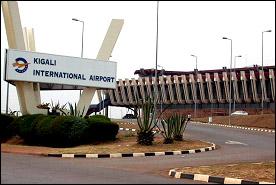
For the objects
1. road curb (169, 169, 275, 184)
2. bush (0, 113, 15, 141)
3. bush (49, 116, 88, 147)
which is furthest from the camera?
bush (0, 113, 15, 141)

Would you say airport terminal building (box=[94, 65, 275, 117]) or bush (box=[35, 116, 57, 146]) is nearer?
bush (box=[35, 116, 57, 146])

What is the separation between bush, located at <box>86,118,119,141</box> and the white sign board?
5144 mm

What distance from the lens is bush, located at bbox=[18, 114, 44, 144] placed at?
79.6 feet

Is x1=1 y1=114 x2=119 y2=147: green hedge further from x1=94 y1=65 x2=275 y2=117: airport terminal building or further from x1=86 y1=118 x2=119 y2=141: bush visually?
x1=94 y1=65 x2=275 y2=117: airport terminal building

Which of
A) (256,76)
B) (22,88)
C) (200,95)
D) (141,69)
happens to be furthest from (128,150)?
(141,69)

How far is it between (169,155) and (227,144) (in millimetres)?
6766

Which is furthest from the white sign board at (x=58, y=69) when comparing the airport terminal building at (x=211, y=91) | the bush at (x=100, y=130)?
the airport terminal building at (x=211, y=91)

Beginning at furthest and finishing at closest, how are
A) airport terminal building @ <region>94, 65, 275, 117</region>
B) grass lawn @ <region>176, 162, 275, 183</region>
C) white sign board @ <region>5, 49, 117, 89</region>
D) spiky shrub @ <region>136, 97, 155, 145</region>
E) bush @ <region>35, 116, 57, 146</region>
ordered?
airport terminal building @ <region>94, 65, 275, 117</region>
white sign board @ <region>5, 49, 117, 89</region>
bush @ <region>35, 116, 57, 146</region>
spiky shrub @ <region>136, 97, 155, 145</region>
grass lawn @ <region>176, 162, 275, 183</region>

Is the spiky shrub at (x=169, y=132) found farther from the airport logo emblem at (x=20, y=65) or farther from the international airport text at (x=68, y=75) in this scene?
the airport logo emblem at (x=20, y=65)

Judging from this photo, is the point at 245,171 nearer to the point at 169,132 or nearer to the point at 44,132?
the point at 169,132

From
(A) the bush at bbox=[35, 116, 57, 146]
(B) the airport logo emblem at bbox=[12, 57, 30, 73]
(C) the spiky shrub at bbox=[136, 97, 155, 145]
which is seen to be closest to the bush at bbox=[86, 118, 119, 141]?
(A) the bush at bbox=[35, 116, 57, 146]

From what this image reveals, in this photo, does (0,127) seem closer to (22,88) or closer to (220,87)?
(22,88)

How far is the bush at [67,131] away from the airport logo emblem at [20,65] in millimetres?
4996

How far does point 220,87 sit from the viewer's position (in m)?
78.5
